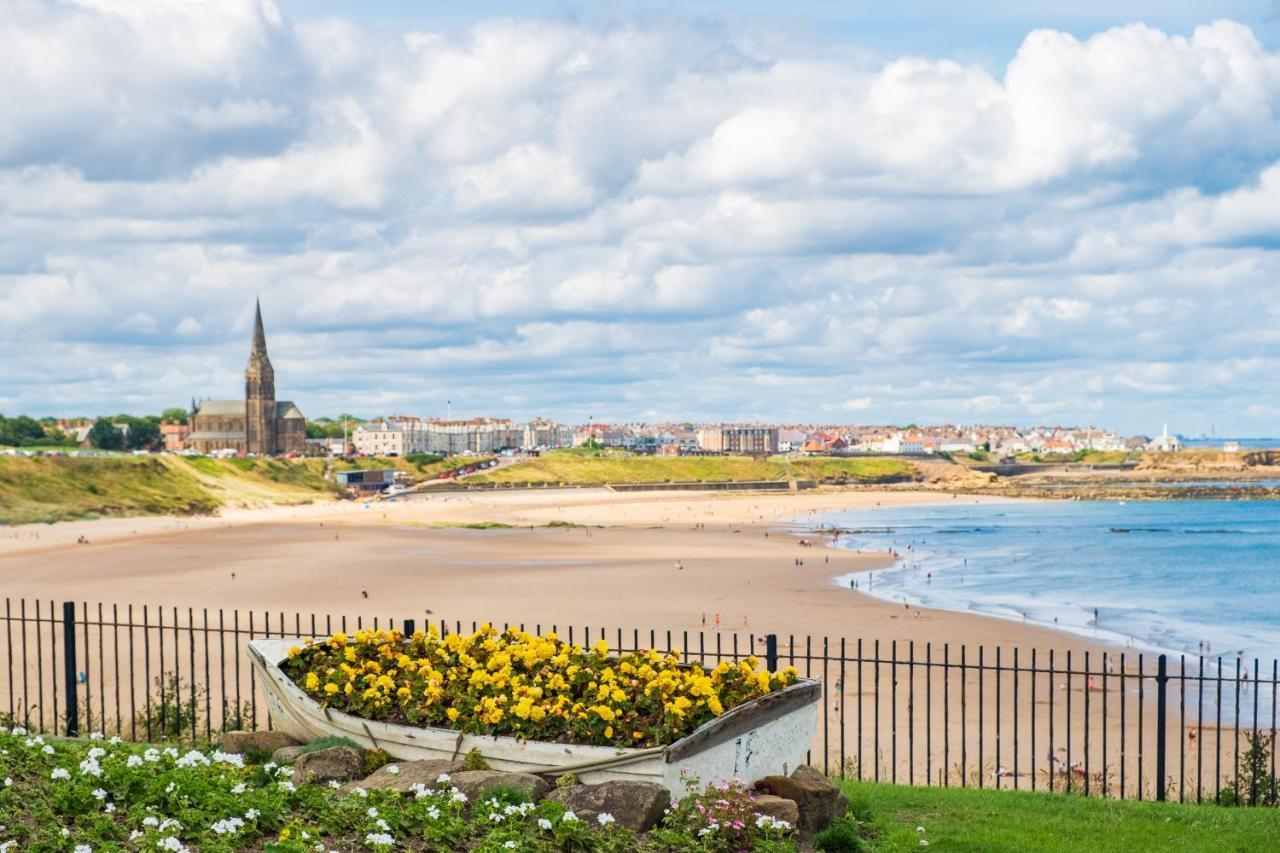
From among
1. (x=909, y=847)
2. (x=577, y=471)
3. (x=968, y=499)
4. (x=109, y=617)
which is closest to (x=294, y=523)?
(x=109, y=617)

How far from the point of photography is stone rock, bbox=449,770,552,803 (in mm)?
8992

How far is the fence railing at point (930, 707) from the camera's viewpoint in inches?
515

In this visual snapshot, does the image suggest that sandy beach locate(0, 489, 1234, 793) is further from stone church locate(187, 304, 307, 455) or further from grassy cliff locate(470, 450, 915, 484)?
stone church locate(187, 304, 307, 455)

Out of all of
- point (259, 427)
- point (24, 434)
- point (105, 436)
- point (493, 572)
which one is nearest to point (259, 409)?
point (259, 427)

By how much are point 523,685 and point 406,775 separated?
1185 millimetres

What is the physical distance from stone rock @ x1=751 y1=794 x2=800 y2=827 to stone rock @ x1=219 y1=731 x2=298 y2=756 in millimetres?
4193

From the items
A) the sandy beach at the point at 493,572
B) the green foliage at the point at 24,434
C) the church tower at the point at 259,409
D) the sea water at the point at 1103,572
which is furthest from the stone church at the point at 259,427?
the sea water at the point at 1103,572

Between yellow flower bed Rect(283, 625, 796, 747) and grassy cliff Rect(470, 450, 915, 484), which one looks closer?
yellow flower bed Rect(283, 625, 796, 747)

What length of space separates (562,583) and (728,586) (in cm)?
559

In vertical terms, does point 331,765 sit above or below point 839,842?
above

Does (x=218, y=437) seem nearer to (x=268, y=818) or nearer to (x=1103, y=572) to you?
(x=1103, y=572)

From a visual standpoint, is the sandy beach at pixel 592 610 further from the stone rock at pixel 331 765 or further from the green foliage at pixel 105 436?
the green foliage at pixel 105 436

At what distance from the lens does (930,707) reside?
18.6 meters

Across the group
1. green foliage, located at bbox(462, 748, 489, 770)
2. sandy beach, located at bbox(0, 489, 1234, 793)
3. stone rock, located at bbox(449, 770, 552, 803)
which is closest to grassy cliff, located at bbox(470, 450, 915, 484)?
sandy beach, located at bbox(0, 489, 1234, 793)
